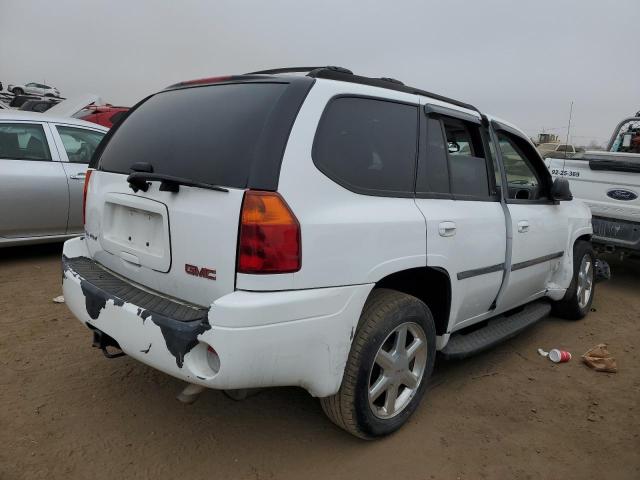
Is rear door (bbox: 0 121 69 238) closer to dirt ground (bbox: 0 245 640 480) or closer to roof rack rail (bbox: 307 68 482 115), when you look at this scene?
dirt ground (bbox: 0 245 640 480)

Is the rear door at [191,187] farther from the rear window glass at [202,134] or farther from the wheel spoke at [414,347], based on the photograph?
the wheel spoke at [414,347]

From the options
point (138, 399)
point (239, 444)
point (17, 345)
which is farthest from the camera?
point (17, 345)

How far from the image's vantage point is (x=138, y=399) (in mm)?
2771

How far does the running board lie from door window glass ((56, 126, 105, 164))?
4.45 m

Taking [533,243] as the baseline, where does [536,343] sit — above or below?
below

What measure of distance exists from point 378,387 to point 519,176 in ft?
7.45

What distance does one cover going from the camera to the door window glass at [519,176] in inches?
144

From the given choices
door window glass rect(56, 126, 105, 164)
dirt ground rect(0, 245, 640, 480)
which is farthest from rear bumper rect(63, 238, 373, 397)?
door window glass rect(56, 126, 105, 164)

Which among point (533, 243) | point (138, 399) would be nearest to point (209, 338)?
point (138, 399)

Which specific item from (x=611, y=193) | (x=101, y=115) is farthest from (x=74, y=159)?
(x=611, y=193)

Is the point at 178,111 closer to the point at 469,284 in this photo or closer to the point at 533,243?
the point at 469,284

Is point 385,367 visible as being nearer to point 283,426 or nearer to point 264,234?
point 283,426

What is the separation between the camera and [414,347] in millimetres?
2602

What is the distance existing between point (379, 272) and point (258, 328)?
2.12 ft
